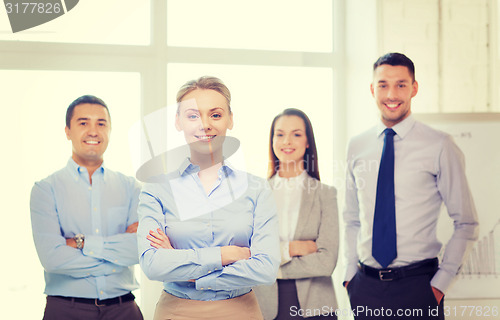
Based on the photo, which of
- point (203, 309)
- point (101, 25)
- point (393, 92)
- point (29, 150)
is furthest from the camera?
point (101, 25)

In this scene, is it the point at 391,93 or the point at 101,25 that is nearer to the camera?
the point at 391,93

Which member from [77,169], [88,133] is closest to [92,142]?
[88,133]

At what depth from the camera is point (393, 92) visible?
2.63 meters

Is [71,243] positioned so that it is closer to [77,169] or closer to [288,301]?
[77,169]

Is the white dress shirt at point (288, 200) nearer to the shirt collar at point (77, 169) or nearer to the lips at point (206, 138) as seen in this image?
the lips at point (206, 138)

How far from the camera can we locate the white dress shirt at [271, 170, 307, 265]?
8.57 ft

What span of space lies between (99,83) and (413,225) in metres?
1.99

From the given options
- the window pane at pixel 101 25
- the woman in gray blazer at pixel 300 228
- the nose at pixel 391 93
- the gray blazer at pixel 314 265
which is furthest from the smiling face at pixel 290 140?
the window pane at pixel 101 25

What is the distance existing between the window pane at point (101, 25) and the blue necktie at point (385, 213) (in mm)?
1621

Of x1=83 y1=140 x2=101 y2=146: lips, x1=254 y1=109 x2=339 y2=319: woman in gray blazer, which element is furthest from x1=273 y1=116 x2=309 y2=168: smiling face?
x1=83 y1=140 x2=101 y2=146: lips

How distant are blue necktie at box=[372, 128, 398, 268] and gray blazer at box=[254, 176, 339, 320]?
0.68ft

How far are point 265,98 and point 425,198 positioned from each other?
4.13 ft

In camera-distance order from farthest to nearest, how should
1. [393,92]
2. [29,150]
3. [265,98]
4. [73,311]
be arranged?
[265,98] < [29,150] < [393,92] < [73,311]

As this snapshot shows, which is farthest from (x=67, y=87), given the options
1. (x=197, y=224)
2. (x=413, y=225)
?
(x=413, y=225)
